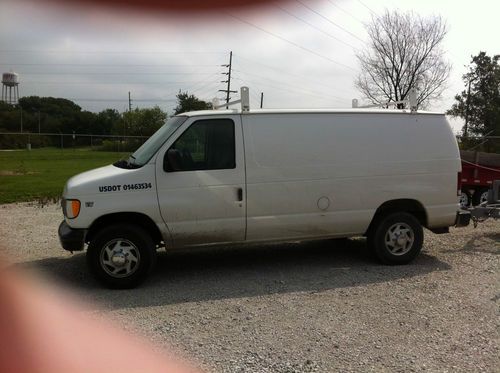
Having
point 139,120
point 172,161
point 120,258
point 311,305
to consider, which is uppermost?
point 139,120

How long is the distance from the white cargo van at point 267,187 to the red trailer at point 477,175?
6006mm

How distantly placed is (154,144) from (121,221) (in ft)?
3.40

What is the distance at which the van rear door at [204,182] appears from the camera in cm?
575

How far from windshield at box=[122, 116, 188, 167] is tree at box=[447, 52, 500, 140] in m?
40.8

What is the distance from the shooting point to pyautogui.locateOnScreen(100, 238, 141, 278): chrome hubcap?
5.64 metres

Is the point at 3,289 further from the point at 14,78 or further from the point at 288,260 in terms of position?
the point at 288,260

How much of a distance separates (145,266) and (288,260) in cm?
221

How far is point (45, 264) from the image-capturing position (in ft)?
22.5

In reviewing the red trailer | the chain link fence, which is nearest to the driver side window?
the red trailer

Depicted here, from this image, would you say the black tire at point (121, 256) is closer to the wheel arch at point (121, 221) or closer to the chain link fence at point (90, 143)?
the wheel arch at point (121, 221)

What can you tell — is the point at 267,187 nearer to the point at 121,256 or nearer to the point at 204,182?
the point at 204,182

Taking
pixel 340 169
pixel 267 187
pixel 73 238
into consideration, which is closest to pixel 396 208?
pixel 340 169

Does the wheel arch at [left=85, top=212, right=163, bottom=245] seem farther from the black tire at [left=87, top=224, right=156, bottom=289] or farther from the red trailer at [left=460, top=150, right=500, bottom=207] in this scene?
the red trailer at [left=460, top=150, right=500, bottom=207]

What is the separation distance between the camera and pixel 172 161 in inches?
223
